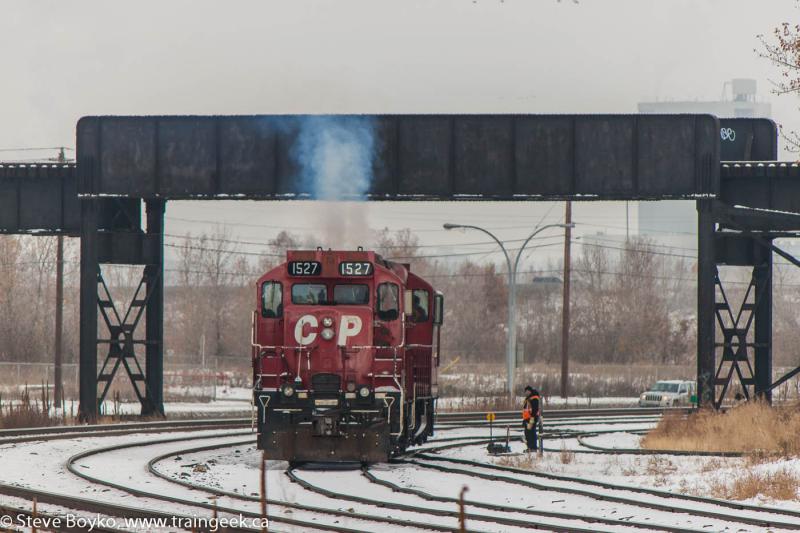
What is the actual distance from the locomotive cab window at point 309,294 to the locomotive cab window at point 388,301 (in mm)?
1083

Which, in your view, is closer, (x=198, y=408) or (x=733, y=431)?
(x=733, y=431)

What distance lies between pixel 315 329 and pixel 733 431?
446 inches

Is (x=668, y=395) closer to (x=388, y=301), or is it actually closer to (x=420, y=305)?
(x=420, y=305)

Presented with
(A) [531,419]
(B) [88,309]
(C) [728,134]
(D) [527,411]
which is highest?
(C) [728,134]

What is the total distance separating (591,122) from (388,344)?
46.5ft

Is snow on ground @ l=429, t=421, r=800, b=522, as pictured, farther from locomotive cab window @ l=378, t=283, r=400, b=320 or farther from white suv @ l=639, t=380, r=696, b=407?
white suv @ l=639, t=380, r=696, b=407

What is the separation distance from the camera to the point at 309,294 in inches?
869

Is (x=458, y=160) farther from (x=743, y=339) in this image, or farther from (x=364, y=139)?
(x=743, y=339)

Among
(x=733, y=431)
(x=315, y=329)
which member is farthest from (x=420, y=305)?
(x=733, y=431)

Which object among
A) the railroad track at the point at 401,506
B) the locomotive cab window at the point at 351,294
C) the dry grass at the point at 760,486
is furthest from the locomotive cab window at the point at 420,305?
the dry grass at the point at 760,486

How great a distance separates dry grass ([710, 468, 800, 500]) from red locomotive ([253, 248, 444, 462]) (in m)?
6.18

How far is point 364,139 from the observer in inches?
1331

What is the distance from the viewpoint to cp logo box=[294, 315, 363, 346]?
858 inches

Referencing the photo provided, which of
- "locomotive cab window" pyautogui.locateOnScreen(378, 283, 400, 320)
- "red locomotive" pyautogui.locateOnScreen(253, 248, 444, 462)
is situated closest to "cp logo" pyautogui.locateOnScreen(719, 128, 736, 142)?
"red locomotive" pyautogui.locateOnScreen(253, 248, 444, 462)
